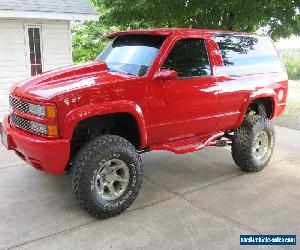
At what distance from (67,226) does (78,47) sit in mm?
16763

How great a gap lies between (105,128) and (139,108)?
57cm

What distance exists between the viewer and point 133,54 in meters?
4.94

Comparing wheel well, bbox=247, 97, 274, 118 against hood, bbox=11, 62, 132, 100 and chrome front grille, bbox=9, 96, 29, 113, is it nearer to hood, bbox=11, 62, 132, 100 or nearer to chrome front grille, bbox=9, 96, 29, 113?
hood, bbox=11, 62, 132, 100

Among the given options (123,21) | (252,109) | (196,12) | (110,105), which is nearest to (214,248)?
(110,105)

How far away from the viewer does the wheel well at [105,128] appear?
4493 millimetres

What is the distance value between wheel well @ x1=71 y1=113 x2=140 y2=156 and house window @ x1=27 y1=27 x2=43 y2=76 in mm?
6033

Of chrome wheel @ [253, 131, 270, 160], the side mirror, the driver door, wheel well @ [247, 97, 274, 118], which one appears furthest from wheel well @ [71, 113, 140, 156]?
wheel well @ [247, 97, 274, 118]

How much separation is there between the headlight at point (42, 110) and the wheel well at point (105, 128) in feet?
1.72

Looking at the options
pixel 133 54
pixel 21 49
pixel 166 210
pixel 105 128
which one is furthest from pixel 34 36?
pixel 166 210

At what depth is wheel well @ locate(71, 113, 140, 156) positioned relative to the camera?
4.49 metres

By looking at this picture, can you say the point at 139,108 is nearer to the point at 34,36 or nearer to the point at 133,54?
the point at 133,54

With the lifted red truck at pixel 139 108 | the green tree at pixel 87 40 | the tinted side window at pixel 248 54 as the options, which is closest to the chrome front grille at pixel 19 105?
the lifted red truck at pixel 139 108

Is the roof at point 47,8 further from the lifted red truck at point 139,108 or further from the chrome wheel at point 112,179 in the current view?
the chrome wheel at point 112,179

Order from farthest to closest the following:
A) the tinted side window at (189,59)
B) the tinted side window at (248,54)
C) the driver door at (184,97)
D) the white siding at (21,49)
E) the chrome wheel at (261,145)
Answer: the white siding at (21,49) → the chrome wheel at (261,145) → the tinted side window at (248,54) → the tinted side window at (189,59) → the driver door at (184,97)
